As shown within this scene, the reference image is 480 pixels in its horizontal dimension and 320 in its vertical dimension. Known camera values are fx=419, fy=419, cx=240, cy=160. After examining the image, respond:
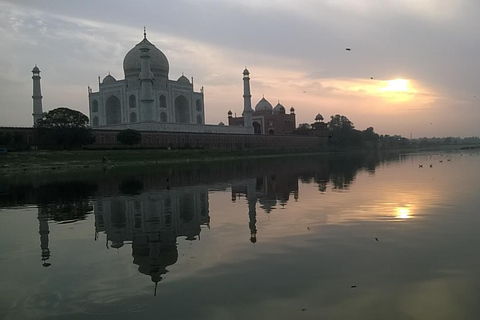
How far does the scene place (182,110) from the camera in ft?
206

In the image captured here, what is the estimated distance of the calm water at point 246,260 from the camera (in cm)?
479

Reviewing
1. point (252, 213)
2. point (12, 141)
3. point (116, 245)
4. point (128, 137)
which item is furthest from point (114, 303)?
point (128, 137)

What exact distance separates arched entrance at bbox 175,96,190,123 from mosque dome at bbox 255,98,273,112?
24729 millimetres

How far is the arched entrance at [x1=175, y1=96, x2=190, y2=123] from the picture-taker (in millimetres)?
62312

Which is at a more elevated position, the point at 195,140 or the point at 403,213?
the point at 195,140

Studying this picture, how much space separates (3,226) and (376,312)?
900 cm

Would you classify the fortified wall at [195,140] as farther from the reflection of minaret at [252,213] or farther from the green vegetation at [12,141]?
the reflection of minaret at [252,213]

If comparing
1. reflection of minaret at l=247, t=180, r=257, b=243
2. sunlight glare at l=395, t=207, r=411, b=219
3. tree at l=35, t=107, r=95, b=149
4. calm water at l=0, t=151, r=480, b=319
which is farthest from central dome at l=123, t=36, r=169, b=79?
sunlight glare at l=395, t=207, r=411, b=219

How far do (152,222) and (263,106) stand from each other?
75.6 m

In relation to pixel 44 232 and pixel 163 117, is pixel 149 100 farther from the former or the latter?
pixel 44 232

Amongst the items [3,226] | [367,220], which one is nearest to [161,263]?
[367,220]

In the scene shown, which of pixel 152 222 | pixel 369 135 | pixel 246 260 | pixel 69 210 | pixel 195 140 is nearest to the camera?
pixel 246 260

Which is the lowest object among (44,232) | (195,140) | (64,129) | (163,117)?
(44,232)

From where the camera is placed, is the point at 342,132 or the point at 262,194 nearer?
the point at 262,194
